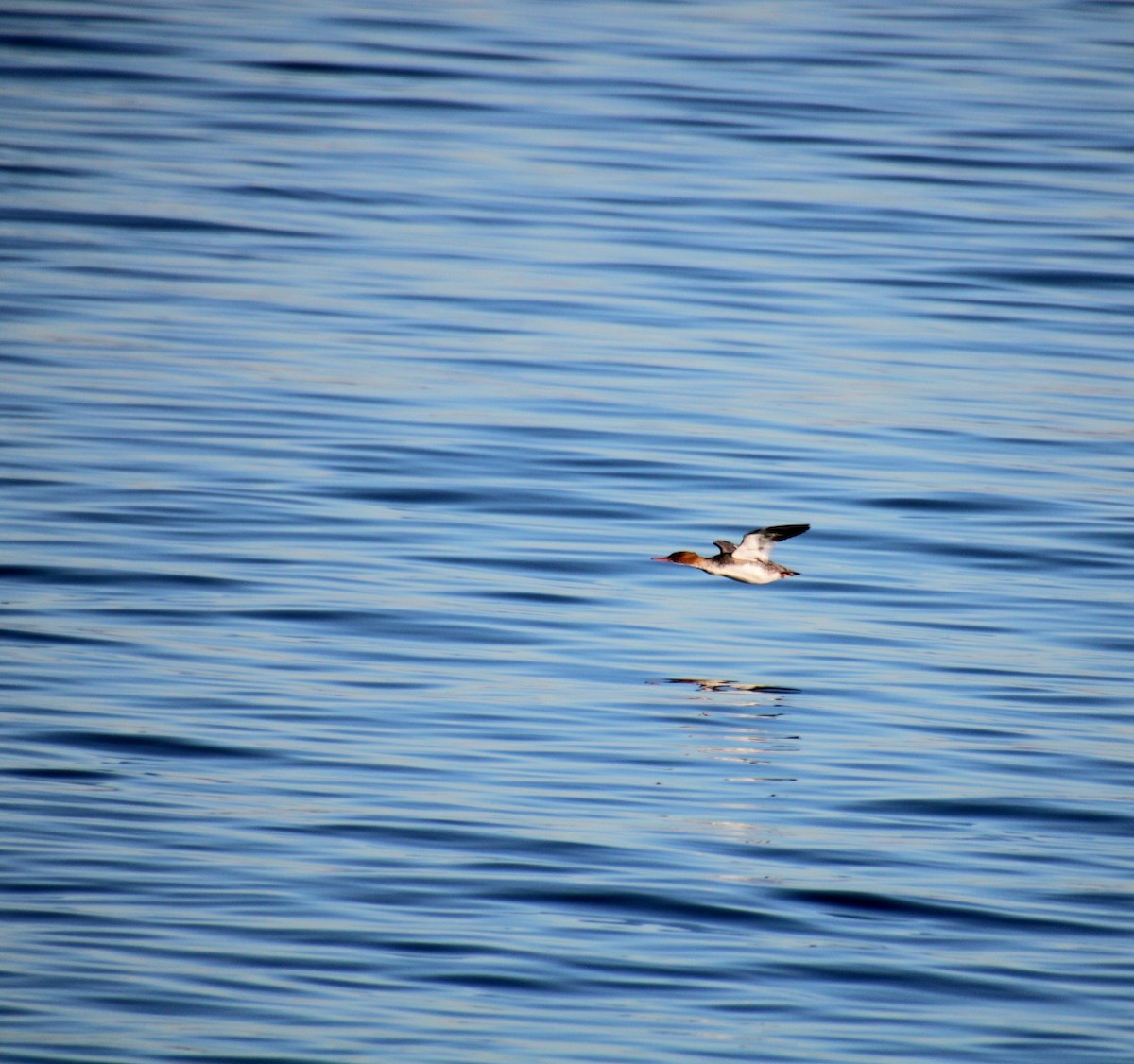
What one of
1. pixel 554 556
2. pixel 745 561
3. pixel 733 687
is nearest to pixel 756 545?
pixel 745 561

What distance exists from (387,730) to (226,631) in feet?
7.22

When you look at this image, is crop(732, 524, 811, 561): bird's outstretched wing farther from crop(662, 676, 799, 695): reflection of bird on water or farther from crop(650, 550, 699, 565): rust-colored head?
crop(662, 676, 799, 695): reflection of bird on water

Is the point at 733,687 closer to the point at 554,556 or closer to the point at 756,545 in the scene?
the point at 756,545

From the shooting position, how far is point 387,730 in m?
12.6

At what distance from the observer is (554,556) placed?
16250mm

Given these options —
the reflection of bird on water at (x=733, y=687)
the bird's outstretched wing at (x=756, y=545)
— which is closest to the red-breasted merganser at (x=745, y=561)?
the bird's outstretched wing at (x=756, y=545)

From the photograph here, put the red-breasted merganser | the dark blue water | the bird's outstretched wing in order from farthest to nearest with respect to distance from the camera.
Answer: the red-breasted merganser → the bird's outstretched wing → the dark blue water

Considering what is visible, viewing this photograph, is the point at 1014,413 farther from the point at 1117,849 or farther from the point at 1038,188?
the point at 1117,849

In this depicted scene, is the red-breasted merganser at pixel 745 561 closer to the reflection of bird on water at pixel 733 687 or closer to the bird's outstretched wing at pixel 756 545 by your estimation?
the bird's outstretched wing at pixel 756 545

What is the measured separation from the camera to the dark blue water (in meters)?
9.50

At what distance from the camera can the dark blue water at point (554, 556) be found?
950cm

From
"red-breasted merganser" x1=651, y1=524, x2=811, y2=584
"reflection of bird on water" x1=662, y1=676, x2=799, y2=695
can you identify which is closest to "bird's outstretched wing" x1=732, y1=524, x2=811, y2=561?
"red-breasted merganser" x1=651, y1=524, x2=811, y2=584

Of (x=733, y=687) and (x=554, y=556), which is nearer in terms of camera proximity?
(x=733, y=687)

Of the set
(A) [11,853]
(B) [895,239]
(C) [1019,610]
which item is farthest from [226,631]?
(B) [895,239]
